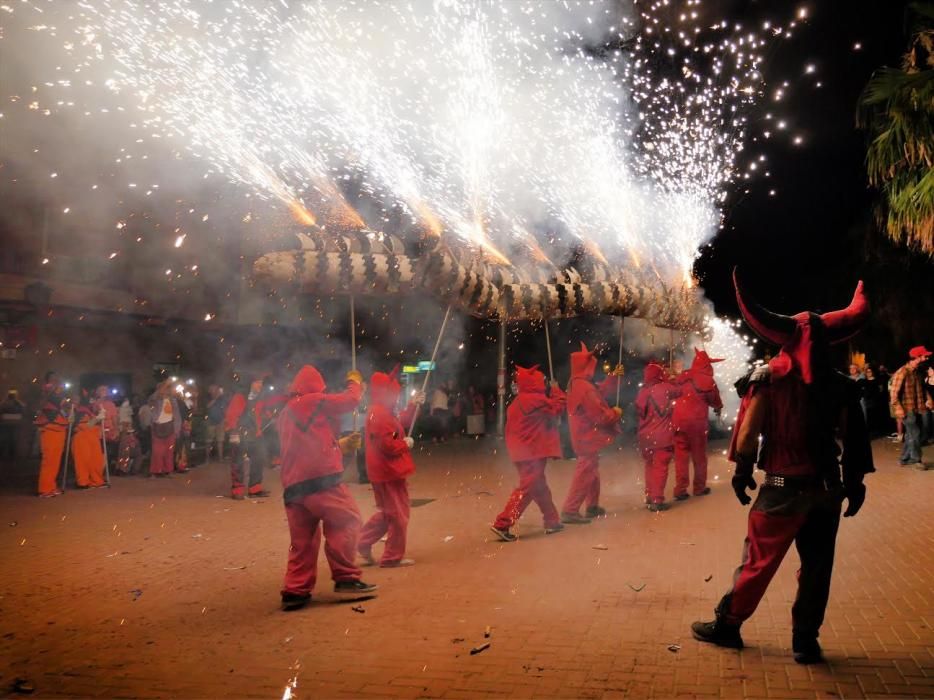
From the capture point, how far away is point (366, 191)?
1066 centimetres

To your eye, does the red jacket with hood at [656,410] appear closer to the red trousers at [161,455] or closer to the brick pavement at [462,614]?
the brick pavement at [462,614]

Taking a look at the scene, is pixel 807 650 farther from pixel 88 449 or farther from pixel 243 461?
pixel 88 449

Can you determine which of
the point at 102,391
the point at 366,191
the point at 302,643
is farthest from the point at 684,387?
the point at 102,391

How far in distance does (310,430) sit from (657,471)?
479 centimetres

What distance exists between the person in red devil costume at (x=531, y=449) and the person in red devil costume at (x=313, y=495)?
7.09 ft

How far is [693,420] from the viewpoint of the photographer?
9.49 m

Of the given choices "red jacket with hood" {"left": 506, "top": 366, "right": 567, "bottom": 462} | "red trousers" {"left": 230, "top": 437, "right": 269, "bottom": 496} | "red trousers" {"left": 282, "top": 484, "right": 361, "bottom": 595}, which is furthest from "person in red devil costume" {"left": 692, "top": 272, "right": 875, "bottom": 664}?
"red trousers" {"left": 230, "top": 437, "right": 269, "bottom": 496}

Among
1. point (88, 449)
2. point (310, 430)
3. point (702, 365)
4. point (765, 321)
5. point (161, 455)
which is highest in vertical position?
point (765, 321)

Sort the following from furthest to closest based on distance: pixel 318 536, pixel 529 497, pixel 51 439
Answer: pixel 51 439 → pixel 529 497 → pixel 318 536

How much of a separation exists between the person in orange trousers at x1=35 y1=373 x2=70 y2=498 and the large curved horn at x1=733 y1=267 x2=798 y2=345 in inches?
389

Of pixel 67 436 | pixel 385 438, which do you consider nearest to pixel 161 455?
pixel 67 436

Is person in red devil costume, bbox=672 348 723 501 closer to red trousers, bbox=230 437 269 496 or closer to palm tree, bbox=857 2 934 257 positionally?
palm tree, bbox=857 2 934 257

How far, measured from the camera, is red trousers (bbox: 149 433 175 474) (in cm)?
1249

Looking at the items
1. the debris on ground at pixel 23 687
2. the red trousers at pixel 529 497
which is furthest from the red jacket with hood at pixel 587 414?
the debris on ground at pixel 23 687
